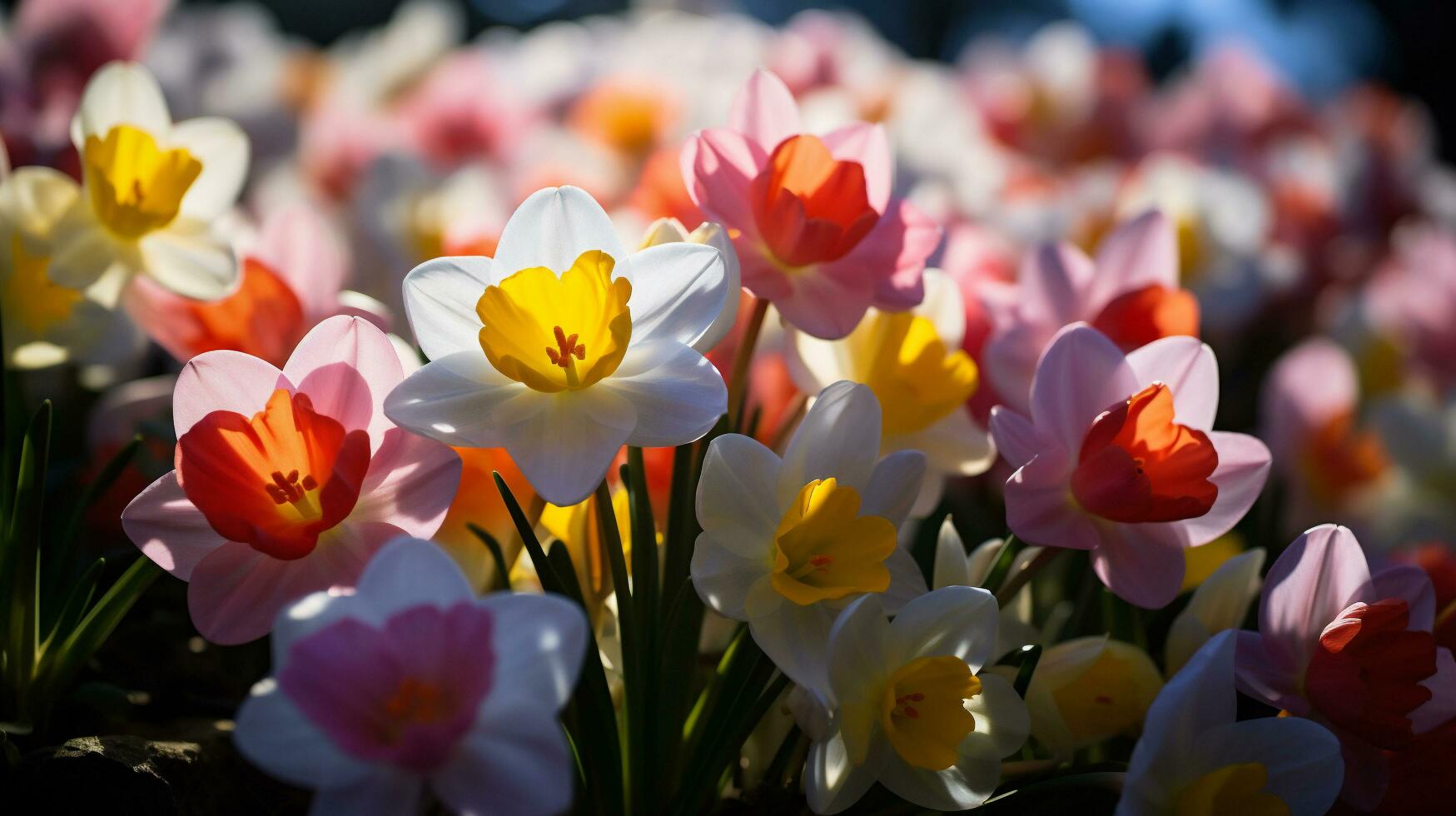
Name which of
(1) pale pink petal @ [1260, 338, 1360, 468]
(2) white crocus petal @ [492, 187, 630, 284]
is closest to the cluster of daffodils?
(2) white crocus petal @ [492, 187, 630, 284]

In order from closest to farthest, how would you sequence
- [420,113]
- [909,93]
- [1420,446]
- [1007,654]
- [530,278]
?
[530,278] → [1007,654] → [1420,446] → [420,113] → [909,93]

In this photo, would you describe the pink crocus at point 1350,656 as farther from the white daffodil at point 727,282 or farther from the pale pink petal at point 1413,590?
the white daffodil at point 727,282

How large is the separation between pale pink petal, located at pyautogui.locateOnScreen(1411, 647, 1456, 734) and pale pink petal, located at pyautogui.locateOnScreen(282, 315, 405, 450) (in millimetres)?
647

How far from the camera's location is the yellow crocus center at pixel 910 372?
0.71 metres

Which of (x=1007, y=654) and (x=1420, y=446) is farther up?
(x=1007, y=654)

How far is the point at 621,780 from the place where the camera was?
58cm

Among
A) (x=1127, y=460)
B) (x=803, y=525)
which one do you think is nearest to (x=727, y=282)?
(x=803, y=525)

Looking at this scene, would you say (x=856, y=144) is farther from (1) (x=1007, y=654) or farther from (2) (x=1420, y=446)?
(2) (x=1420, y=446)

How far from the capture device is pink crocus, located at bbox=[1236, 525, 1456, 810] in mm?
585

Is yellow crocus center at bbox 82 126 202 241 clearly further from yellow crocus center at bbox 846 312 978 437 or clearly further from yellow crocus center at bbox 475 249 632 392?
yellow crocus center at bbox 846 312 978 437

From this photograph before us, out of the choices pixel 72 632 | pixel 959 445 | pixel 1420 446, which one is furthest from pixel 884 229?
pixel 1420 446

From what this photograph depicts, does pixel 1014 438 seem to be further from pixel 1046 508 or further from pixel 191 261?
pixel 191 261

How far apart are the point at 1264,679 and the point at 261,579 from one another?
0.59 metres

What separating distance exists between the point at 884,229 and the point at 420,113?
1.20 metres
